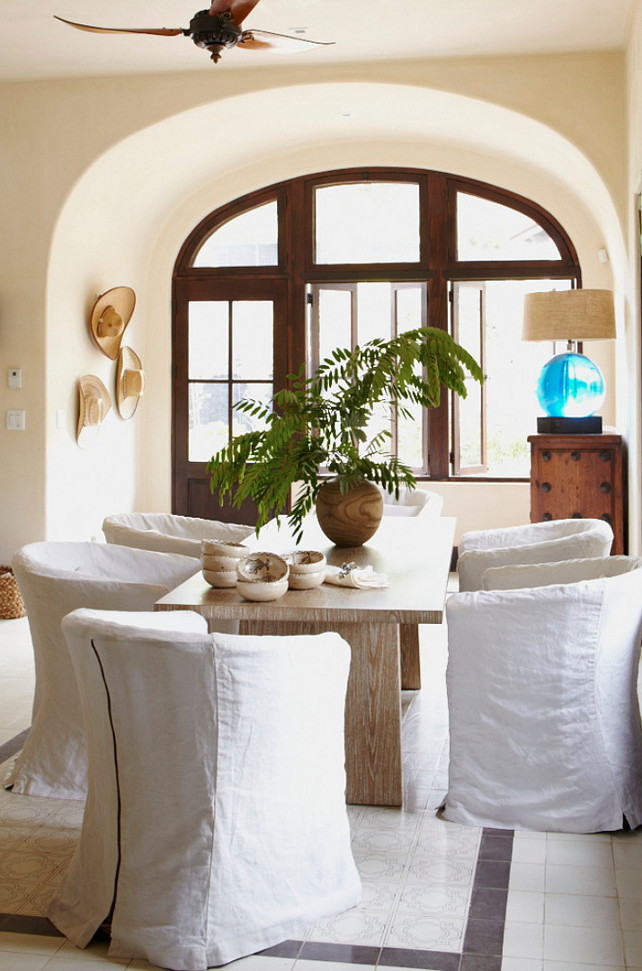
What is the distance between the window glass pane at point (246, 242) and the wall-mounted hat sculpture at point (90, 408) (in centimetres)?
147

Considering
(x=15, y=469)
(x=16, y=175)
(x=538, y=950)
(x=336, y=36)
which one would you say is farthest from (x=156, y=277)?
(x=538, y=950)

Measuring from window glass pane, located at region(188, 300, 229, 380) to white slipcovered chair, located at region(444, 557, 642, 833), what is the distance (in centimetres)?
503

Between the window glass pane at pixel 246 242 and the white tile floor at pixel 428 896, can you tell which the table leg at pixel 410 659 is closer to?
the white tile floor at pixel 428 896

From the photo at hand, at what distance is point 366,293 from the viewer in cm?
766

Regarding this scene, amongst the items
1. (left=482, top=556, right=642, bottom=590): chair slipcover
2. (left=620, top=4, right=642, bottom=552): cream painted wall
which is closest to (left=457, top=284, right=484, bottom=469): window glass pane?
(left=620, top=4, right=642, bottom=552): cream painted wall

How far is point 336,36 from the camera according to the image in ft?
18.2

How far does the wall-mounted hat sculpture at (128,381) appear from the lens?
7199 mm

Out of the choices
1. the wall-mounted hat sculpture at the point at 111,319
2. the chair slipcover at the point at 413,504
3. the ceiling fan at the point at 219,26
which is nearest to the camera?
the ceiling fan at the point at 219,26

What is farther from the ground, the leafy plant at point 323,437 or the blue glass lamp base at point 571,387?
the blue glass lamp base at point 571,387

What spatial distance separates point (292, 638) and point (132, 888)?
2.14 feet

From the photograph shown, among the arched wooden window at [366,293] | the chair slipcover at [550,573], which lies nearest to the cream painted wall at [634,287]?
the arched wooden window at [366,293]

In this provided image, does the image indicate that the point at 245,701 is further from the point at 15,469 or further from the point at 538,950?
the point at 15,469

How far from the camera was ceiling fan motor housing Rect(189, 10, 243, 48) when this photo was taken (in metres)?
3.90

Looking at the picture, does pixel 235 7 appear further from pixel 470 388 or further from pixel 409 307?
pixel 470 388
